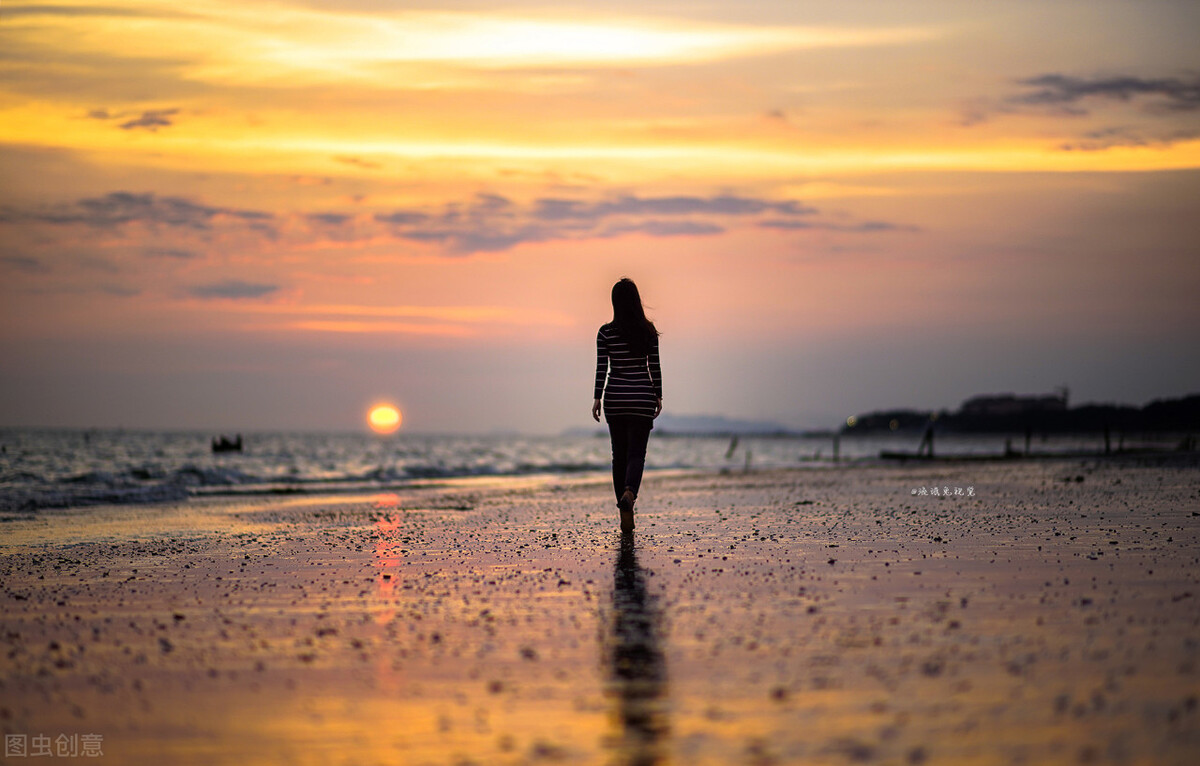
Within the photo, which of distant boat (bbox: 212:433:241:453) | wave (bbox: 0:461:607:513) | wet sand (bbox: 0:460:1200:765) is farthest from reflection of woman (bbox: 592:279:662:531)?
distant boat (bbox: 212:433:241:453)

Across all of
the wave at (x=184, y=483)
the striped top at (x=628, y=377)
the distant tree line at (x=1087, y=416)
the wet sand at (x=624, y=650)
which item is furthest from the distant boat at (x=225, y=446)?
the distant tree line at (x=1087, y=416)

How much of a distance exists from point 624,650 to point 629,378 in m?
6.16

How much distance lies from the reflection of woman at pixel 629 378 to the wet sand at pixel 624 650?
1085 mm

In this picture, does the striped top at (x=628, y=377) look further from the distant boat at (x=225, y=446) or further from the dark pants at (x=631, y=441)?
the distant boat at (x=225, y=446)

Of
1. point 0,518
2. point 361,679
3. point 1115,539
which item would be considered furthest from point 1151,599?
point 0,518

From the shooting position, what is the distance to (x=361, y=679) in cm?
425

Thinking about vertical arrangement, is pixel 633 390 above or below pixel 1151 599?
above

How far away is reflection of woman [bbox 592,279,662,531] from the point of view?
1060 cm

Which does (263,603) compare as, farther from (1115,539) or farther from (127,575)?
(1115,539)

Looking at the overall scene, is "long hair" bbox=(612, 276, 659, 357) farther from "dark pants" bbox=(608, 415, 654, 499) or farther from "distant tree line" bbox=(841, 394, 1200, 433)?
"distant tree line" bbox=(841, 394, 1200, 433)

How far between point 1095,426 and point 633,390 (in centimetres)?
17491

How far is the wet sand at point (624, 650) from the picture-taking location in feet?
11.0

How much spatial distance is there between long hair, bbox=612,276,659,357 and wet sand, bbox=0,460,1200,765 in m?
2.10

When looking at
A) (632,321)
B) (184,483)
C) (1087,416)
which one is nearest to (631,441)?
(632,321)
